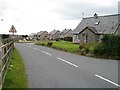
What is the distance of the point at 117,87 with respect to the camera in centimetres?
1020

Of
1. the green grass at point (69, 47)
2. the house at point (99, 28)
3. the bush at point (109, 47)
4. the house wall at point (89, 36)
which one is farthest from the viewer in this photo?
the house wall at point (89, 36)

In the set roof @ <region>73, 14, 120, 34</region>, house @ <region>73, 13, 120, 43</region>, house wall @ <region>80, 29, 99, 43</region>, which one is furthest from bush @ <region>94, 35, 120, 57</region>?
house wall @ <region>80, 29, 99, 43</region>

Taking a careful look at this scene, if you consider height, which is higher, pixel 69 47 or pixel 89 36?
pixel 89 36

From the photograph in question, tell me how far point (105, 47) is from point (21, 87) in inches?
674

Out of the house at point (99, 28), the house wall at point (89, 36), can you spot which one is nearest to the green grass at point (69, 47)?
the house wall at point (89, 36)

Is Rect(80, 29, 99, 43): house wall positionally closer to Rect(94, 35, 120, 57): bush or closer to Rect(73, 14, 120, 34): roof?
Rect(73, 14, 120, 34): roof

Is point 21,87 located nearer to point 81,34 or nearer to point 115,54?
point 115,54

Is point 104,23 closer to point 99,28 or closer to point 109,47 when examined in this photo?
point 99,28

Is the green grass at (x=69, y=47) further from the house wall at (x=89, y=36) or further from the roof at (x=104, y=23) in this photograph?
the roof at (x=104, y=23)

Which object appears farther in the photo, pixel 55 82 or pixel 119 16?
pixel 119 16

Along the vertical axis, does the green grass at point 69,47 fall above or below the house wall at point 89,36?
below

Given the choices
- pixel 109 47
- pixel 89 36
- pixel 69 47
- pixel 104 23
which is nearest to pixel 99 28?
pixel 104 23

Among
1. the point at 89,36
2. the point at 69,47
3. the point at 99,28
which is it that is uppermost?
the point at 99,28

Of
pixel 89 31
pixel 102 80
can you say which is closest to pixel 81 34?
pixel 89 31
